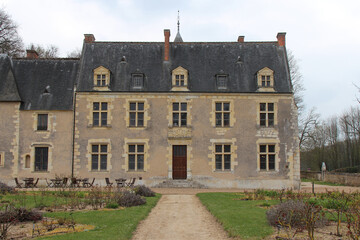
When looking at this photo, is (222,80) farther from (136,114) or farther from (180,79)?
(136,114)

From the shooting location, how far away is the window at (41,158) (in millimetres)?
23719

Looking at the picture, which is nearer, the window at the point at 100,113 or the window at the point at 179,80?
the window at the point at 100,113

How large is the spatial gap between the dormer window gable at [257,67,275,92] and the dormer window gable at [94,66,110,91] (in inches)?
385

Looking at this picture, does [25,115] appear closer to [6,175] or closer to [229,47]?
[6,175]

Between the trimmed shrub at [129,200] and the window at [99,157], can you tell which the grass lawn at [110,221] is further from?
the window at [99,157]

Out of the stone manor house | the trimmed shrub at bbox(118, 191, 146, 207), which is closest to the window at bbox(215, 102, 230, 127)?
the stone manor house

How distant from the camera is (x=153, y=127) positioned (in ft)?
79.3

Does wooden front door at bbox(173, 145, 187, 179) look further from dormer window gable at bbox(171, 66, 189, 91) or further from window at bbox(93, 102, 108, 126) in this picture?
window at bbox(93, 102, 108, 126)

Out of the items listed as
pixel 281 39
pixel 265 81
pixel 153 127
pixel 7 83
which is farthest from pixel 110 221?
pixel 281 39

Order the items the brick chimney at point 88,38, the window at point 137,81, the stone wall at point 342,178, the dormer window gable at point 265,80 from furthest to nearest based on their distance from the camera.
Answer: the stone wall at point 342,178, the brick chimney at point 88,38, the window at point 137,81, the dormer window gable at point 265,80

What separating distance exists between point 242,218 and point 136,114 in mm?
14987

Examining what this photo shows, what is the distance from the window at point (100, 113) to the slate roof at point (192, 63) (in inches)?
46.3

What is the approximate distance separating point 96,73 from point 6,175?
839 centimetres

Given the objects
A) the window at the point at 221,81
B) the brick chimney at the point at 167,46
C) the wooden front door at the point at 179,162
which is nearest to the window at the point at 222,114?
the window at the point at 221,81
